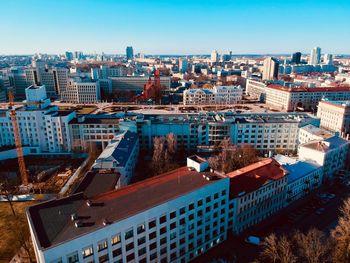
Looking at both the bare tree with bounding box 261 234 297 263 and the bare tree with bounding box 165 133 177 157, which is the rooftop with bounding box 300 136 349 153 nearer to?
the bare tree with bounding box 261 234 297 263

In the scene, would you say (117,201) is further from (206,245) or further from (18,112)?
(18,112)

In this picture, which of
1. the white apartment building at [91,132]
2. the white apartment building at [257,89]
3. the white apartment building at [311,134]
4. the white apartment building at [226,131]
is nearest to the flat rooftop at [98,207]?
the white apartment building at [226,131]

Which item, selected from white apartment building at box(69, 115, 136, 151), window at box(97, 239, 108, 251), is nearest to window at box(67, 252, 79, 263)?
window at box(97, 239, 108, 251)

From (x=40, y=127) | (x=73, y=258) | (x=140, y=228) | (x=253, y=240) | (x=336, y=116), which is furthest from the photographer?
(x=336, y=116)

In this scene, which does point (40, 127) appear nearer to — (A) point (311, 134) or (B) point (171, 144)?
(B) point (171, 144)

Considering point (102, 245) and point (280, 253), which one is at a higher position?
point (102, 245)

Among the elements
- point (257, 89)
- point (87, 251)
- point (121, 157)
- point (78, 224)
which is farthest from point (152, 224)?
point (257, 89)

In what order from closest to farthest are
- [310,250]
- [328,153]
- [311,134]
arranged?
[310,250], [328,153], [311,134]
